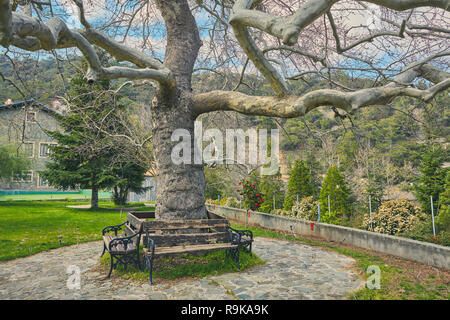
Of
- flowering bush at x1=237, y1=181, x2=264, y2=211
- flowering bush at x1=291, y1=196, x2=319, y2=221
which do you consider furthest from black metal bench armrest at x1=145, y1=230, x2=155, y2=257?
flowering bush at x1=237, y1=181, x2=264, y2=211

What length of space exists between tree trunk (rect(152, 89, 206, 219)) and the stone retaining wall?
14.4 ft

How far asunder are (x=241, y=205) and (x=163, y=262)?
879 centimetres

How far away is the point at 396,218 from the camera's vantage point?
7547 mm

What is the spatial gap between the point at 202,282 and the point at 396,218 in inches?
220

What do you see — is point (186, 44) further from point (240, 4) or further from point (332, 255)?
point (332, 255)

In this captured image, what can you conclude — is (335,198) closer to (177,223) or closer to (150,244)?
(177,223)

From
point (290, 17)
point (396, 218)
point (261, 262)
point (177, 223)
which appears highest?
point (290, 17)

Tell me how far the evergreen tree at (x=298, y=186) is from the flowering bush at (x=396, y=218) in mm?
3485

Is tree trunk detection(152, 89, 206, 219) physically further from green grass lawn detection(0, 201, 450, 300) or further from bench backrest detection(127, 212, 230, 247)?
green grass lawn detection(0, 201, 450, 300)

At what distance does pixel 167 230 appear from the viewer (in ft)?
18.2

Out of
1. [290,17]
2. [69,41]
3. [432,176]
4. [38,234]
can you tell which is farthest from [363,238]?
[38,234]

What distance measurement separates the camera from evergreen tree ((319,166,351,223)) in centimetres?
981
